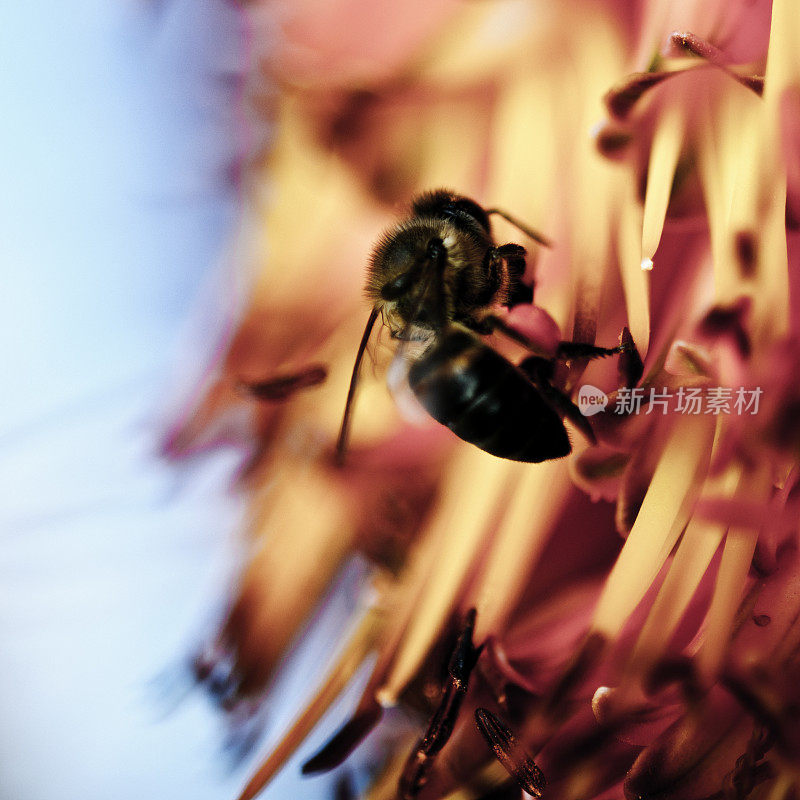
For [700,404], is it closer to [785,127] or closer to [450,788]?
[785,127]

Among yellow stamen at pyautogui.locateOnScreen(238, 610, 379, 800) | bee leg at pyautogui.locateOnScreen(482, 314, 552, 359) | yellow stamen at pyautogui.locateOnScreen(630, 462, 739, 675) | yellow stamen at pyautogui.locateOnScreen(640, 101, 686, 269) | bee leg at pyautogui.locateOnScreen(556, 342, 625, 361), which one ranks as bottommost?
yellow stamen at pyautogui.locateOnScreen(238, 610, 379, 800)

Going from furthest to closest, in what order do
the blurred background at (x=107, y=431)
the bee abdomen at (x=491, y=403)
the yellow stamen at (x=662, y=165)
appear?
the blurred background at (x=107, y=431), the yellow stamen at (x=662, y=165), the bee abdomen at (x=491, y=403)

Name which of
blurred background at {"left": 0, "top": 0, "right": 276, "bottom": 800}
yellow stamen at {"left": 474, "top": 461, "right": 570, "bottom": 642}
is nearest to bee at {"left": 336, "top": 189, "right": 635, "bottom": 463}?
yellow stamen at {"left": 474, "top": 461, "right": 570, "bottom": 642}

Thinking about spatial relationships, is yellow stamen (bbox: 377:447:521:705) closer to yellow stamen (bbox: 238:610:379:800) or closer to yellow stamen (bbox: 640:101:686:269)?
yellow stamen (bbox: 238:610:379:800)

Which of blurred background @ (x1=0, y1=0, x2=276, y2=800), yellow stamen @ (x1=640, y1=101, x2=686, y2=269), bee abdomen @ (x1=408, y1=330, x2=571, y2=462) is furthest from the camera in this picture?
blurred background @ (x1=0, y1=0, x2=276, y2=800)

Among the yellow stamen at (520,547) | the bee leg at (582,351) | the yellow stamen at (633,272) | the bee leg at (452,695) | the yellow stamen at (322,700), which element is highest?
the yellow stamen at (633,272)

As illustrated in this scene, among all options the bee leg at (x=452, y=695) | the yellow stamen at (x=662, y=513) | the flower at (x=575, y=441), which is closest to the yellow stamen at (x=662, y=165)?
the flower at (x=575, y=441)

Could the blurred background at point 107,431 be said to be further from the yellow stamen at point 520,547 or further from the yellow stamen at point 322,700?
the yellow stamen at point 520,547
